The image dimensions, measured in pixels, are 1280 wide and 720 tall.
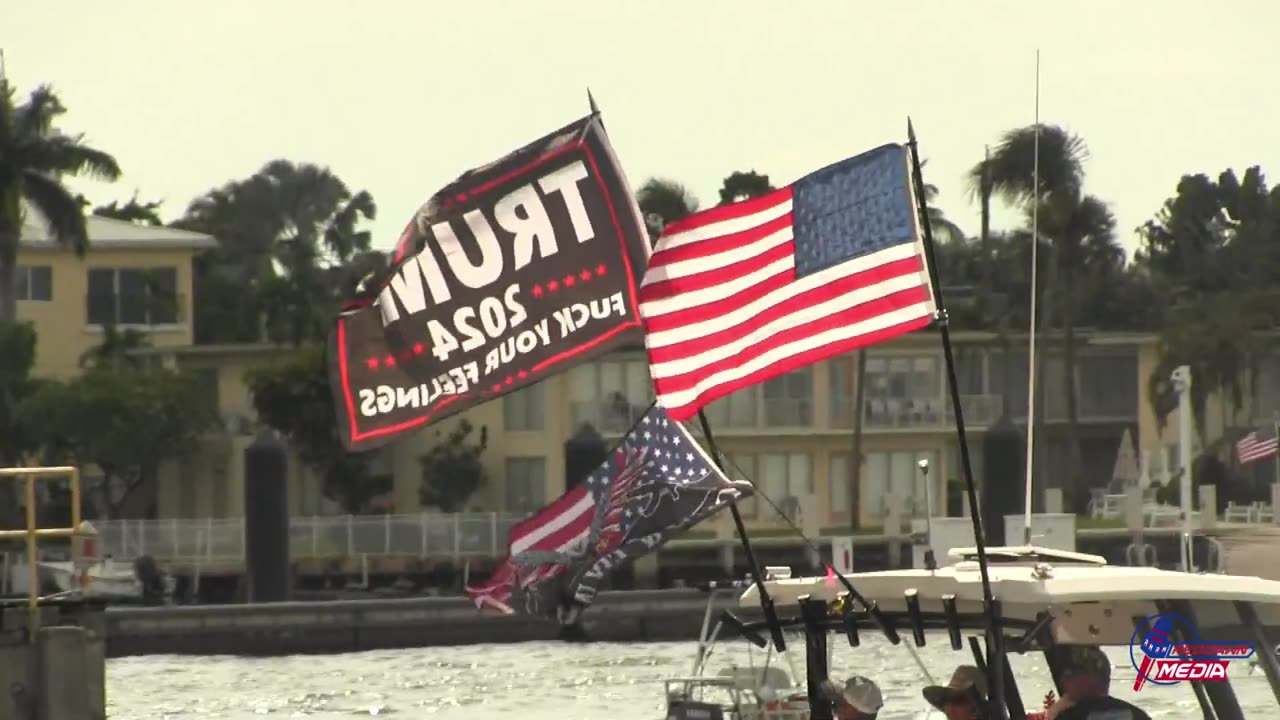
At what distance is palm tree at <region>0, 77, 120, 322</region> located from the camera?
6931 cm

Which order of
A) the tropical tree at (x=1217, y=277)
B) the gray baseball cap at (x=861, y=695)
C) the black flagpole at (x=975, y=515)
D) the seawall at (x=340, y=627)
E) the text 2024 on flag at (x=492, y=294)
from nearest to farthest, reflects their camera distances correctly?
the black flagpole at (x=975, y=515)
the gray baseball cap at (x=861, y=695)
the text 2024 on flag at (x=492, y=294)
the seawall at (x=340, y=627)
the tropical tree at (x=1217, y=277)

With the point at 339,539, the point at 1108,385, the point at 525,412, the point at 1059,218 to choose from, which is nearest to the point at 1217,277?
the point at 1108,385

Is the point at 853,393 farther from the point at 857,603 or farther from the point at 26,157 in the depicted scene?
the point at 857,603

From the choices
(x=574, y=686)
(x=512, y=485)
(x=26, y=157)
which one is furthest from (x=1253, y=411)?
(x=574, y=686)

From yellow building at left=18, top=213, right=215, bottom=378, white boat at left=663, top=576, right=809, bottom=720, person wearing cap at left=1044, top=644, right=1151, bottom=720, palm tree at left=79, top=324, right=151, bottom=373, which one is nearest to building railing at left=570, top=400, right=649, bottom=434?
palm tree at left=79, top=324, right=151, bottom=373

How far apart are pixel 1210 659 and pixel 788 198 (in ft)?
9.48

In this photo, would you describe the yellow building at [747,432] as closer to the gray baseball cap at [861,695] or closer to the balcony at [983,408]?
the balcony at [983,408]

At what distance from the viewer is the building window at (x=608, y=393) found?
Result: 66.4 m

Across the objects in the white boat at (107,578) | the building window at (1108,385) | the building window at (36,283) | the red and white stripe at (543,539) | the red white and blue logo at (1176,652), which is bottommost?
the white boat at (107,578)

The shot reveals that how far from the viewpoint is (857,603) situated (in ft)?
41.3

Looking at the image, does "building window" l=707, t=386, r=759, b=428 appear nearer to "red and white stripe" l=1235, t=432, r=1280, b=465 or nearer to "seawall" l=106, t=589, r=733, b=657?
"red and white stripe" l=1235, t=432, r=1280, b=465

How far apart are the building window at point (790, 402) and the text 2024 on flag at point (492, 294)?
5388cm

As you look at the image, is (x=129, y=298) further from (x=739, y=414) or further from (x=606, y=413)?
(x=739, y=414)

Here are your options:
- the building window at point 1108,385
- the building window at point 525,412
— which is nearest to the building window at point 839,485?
the building window at point 525,412
